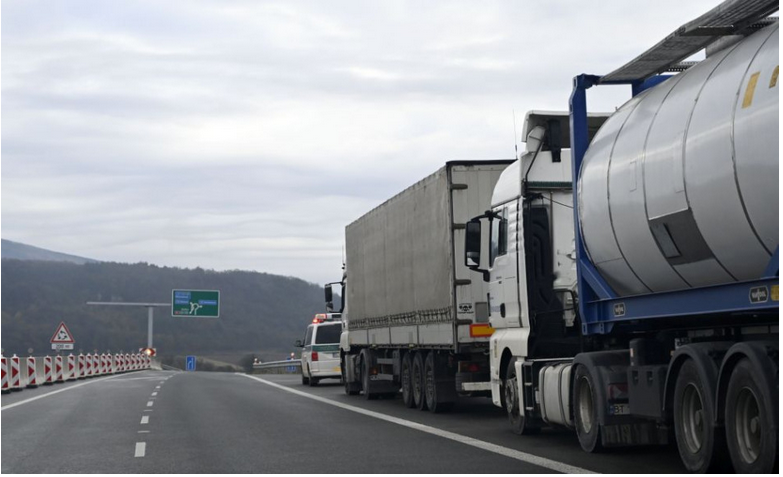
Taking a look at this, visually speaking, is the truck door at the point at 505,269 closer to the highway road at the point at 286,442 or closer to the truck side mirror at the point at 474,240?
the truck side mirror at the point at 474,240

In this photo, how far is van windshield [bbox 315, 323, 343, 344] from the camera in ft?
115

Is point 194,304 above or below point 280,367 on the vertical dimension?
above

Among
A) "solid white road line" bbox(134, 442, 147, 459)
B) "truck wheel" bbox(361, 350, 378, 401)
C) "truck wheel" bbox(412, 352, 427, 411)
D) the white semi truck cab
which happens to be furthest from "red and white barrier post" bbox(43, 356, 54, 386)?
the white semi truck cab

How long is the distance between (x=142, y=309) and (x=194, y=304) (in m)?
A: 85.7

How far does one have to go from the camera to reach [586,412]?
492 inches

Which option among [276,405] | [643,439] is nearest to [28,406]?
[276,405]

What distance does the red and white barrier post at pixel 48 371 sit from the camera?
39.8 m

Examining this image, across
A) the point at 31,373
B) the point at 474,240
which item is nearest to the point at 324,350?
the point at 31,373

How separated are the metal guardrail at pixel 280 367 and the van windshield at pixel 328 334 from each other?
3184 cm

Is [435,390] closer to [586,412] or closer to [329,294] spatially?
[586,412]

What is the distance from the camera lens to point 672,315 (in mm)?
10039

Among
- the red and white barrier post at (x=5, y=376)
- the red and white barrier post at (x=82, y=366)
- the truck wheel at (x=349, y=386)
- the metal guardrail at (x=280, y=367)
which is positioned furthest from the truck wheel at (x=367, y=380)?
the metal guardrail at (x=280, y=367)

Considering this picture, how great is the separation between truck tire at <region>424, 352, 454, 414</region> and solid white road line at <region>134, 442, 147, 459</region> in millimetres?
6202

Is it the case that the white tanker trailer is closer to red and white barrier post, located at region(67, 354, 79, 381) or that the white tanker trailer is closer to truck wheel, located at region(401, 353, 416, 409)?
truck wheel, located at region(401, 353, 416, 409)
